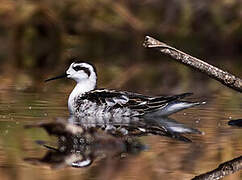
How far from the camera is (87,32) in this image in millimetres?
25031

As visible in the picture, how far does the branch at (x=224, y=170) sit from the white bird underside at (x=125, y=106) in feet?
9.36

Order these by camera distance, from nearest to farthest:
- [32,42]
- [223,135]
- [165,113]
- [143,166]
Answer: [143,166], [223,135], [165,113], [32,42]

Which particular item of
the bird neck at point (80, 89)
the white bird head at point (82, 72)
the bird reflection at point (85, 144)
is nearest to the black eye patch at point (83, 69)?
the white bird head at point (82, 72)

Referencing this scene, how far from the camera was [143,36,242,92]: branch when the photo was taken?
30.7 feet

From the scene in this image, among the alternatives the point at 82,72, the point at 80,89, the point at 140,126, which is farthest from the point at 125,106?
the point at 82,72

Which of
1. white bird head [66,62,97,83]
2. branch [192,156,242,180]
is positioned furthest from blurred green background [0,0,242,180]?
white bird head [66,62,97,83]

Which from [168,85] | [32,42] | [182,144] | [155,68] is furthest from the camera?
[32,42]

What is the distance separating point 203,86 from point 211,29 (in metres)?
10.6

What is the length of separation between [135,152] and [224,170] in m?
1.03

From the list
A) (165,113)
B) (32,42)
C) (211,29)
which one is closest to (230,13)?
(211,29)

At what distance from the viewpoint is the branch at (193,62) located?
30.7 feet

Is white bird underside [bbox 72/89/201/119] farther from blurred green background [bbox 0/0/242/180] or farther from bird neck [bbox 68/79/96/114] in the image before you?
blurred green background [bbox 0/0/242/180]

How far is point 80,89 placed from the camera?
11688 mm

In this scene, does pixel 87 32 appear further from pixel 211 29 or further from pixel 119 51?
pixel 211 29
